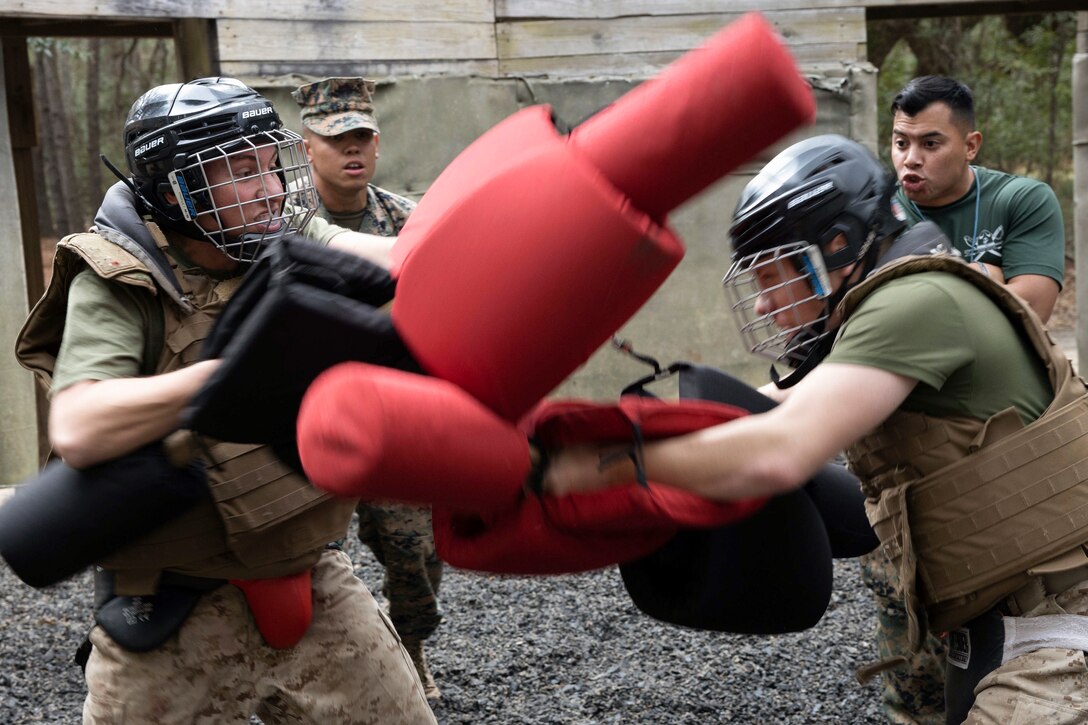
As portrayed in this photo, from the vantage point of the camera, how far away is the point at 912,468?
2.57 meters

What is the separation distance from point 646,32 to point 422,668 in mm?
5269

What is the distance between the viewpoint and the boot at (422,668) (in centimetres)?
483

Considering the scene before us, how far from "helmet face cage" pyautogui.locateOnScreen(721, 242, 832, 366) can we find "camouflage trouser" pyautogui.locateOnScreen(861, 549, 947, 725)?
1.66 metres

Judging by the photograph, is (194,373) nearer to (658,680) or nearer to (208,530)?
(208,530)

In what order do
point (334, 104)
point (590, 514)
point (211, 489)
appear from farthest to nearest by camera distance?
point (334, 104)
point (211, 489)
point (590, 514)

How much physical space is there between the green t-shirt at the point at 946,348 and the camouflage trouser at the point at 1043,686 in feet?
1.33

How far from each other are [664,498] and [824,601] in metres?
0.58

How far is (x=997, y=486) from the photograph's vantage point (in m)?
2.51

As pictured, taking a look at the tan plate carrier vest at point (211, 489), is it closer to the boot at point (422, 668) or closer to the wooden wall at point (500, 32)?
the boot at point (422, 668)

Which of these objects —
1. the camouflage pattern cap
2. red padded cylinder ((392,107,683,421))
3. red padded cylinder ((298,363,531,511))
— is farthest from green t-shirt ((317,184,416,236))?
red padded cylinder ((298,363,531,511))

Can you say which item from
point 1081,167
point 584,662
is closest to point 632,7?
point 1081,167

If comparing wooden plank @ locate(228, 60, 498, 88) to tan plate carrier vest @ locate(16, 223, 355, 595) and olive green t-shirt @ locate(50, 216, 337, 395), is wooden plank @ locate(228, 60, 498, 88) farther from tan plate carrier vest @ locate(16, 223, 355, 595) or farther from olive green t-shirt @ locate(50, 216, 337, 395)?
olive green t-shirt @ locate(50, 216, 337, 395)

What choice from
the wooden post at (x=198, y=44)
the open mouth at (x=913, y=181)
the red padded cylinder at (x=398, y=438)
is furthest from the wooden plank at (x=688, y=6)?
the red padded cylinder at (x=398, y=438)

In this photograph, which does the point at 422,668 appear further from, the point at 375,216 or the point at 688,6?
the point at 688,6
